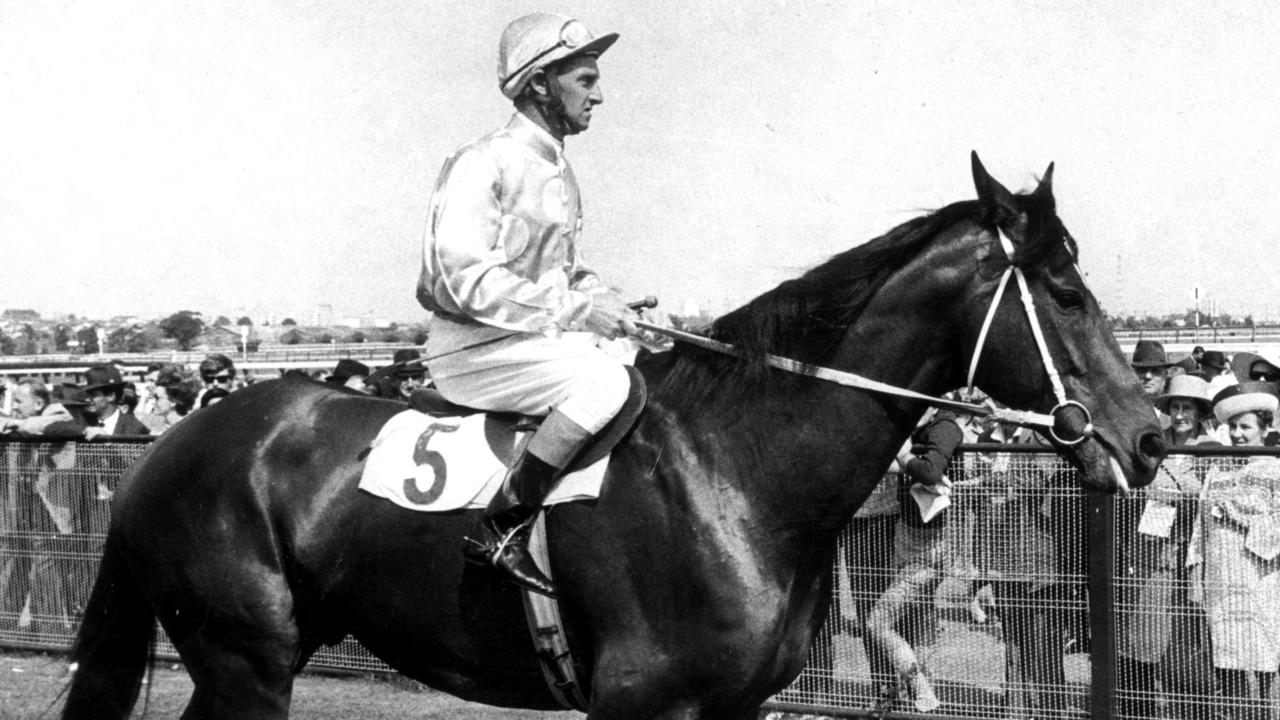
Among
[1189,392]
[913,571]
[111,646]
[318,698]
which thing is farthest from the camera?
[318,698]

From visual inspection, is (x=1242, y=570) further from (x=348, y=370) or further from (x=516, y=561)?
(x=348, y=370)

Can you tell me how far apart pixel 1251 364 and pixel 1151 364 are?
3.11 feet

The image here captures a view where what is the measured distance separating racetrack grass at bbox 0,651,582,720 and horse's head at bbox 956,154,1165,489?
393 centimetres

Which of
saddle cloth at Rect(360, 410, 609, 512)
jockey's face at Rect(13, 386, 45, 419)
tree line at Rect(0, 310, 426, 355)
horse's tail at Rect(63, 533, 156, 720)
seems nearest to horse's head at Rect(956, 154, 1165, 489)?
saddle cloth at Rect(360, 410, 609, 512)

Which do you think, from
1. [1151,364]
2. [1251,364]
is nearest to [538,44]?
[1151,364]

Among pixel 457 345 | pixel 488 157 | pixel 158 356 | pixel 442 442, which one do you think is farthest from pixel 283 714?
pixel 158 356

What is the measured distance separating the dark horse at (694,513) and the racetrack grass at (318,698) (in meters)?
2.82

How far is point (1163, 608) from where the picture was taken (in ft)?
20.6

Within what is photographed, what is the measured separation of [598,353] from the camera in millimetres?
4098

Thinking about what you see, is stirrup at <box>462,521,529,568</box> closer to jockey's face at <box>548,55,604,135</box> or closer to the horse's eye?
jockey's face at <box>548,55,604,135</box>

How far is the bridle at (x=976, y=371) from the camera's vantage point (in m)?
3.58

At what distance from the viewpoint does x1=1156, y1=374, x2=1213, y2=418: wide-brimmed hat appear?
7.49m

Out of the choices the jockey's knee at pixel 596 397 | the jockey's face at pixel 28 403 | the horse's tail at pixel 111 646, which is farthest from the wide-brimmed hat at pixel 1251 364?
the jockey's face at pixel 28 403

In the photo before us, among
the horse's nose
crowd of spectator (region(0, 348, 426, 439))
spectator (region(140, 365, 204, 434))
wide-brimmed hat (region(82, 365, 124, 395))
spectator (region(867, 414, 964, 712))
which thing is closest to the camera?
the horse's nose
